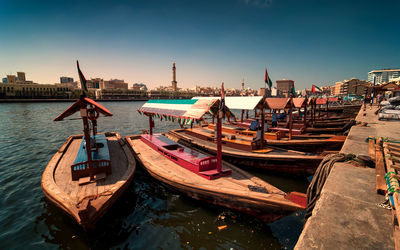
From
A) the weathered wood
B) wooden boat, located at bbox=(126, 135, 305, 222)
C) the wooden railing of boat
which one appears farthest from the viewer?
the wooden railing of boat

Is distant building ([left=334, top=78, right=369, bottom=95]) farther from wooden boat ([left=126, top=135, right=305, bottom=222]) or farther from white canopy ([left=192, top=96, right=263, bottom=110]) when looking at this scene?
wooden boat ([left=126, top=135, right=305, bottom=222])

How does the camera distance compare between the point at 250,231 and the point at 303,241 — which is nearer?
the point at 303,241

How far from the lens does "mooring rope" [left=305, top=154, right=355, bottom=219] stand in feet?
19.6

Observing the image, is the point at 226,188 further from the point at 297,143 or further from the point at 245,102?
the point at 297,143

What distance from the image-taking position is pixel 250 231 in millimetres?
7848

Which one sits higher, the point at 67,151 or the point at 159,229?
the point at 67,151

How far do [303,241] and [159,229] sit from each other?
626 cm

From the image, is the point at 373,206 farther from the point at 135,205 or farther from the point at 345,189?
the point at 135,205

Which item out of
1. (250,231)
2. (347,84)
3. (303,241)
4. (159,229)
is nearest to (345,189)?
(303,241)

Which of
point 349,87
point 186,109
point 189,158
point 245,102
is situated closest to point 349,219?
point 189,158

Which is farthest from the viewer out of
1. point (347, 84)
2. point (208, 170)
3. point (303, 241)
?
point (347, 84)

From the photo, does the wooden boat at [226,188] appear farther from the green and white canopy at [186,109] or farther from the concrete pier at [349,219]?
the green and white canopy at [186,109]

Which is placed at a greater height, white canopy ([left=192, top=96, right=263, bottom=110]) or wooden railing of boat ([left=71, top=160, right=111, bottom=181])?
white canopy ([left=192, top=96, right=263, bottom=110])

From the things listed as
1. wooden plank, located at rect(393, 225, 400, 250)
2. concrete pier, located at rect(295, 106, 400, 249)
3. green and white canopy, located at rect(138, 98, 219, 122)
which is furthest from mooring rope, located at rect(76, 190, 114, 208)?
wooden plank, located at rect(393, 225, 400, 250)
